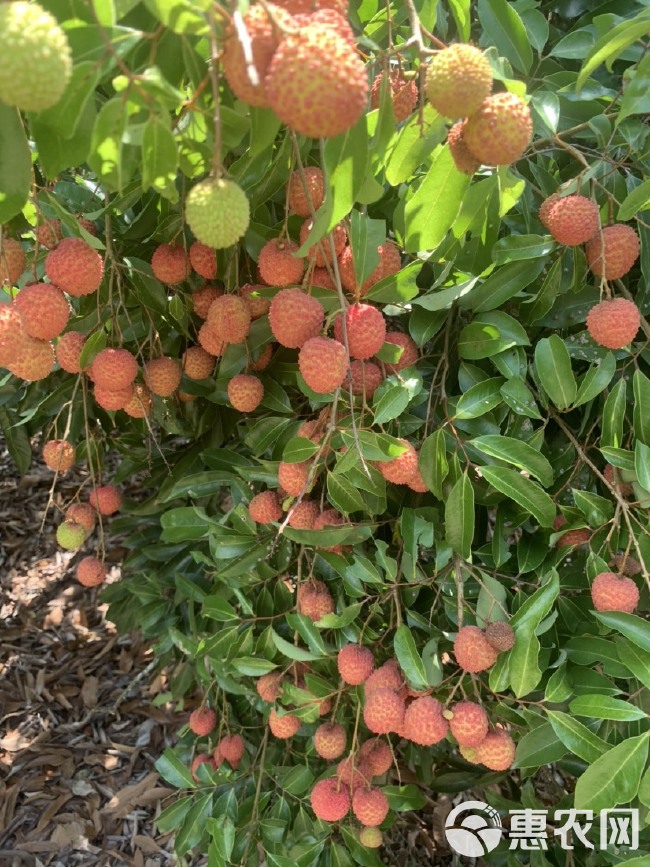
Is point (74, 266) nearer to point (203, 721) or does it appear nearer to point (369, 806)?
point (369, 806)

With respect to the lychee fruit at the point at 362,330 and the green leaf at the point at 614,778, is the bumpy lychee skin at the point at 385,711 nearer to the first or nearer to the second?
the green leaf at the point at 614,778

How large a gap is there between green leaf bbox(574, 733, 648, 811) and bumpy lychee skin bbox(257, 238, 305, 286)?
2.24 feet

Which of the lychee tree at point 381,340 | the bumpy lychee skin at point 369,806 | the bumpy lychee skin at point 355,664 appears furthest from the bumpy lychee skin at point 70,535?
the bumpy lychee skin at point 369,806

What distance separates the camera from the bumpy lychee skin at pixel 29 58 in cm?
43

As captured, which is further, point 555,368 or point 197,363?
point 197,363

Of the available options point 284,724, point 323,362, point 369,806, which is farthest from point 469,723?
point 323,362

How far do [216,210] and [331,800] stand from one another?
94cm

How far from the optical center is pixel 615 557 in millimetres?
968

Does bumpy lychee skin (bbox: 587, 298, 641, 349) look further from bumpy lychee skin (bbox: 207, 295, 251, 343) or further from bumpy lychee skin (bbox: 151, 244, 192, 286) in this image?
bumpy lychee skin (bbox: 151, 244, 192, 286)

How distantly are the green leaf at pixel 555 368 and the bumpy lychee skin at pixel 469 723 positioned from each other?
0.42 meters

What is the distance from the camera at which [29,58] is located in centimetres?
43

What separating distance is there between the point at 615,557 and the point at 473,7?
3.16ft

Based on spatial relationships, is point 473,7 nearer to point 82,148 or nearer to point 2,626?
point 82,148

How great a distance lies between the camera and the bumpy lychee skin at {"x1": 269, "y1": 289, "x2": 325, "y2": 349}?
32.5 inches
